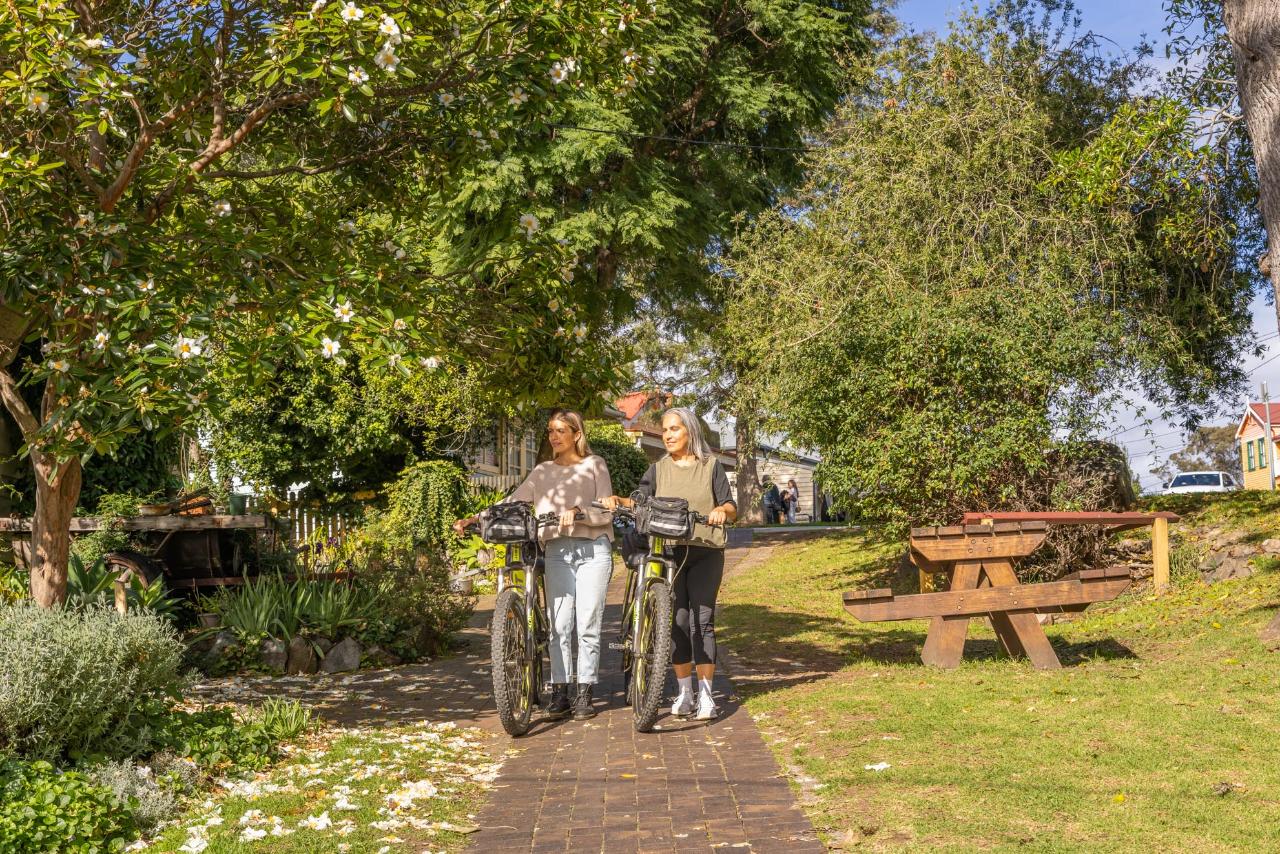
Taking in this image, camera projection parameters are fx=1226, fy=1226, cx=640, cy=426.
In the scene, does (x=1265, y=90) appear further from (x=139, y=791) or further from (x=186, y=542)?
(x=186, y=542)

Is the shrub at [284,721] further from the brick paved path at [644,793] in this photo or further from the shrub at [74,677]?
the brick paved path at [644,793]

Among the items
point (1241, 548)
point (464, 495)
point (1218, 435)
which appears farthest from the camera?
point (1218, 435)

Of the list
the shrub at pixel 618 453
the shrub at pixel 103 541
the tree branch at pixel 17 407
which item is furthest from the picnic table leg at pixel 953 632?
the shrub at pixel 618 453

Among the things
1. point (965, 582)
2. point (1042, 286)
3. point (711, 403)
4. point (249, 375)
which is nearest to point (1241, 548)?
point (1042, 286)

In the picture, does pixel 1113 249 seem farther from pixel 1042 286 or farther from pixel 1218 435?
pixel 1218 435

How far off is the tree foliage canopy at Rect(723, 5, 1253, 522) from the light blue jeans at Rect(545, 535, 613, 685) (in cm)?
655

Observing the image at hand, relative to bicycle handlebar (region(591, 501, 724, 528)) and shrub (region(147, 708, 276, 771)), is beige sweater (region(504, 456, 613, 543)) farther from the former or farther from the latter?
shrub (region(147, 708, 276, 771))

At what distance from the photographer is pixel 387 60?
6.04 m

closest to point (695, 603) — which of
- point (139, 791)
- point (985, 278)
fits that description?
point (139, 791)

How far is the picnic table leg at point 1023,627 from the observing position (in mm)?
8938

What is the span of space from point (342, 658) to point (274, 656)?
2.05 ft

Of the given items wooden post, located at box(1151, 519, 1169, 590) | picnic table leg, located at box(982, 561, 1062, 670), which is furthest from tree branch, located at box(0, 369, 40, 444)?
wooden post, located at box(1151, 519, 1169, 590)

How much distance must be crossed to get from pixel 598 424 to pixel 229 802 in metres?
28.0

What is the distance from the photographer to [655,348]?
3322 centimetres
